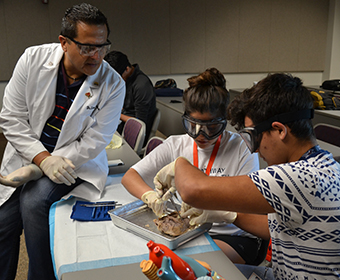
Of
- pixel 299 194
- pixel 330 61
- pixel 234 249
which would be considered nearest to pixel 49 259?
pixel 234 249

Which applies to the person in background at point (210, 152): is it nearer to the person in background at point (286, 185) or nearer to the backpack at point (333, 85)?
the person in background at point (286, 185)

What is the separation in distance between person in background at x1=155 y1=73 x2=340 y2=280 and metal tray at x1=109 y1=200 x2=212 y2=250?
0.21 m

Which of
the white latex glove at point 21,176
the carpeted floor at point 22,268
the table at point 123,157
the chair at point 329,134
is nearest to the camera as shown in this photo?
the white latex glove at point 21,176

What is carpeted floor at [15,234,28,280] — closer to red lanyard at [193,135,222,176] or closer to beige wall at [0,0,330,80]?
red lanyard at [193,135,222,176]

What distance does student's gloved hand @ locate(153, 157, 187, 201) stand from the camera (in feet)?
4.15

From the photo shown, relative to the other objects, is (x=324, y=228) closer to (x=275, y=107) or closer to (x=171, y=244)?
(x=275, y=107)

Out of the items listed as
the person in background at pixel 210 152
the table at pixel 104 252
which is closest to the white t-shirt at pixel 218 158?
the person in background at pixel 210 152

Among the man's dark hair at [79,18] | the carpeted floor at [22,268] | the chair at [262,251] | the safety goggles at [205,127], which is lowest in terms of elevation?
the carpeted floor at [22,268]

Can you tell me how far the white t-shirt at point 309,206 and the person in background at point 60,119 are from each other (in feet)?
3.20

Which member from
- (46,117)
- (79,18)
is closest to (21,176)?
(46,117)

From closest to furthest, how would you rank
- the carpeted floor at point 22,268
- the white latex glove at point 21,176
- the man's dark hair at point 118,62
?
the white latex glove at point 21,176, the carpeted floor at point 22,268, the man's dark hair at point 118,62

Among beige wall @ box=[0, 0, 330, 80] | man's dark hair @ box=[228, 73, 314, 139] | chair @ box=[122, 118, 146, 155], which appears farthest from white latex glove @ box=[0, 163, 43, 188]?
beige wall @ box=[0, 0, 330, 80]

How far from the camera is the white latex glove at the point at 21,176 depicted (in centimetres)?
151

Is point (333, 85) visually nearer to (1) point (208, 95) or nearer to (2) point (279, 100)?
(1) point (208, 95)
